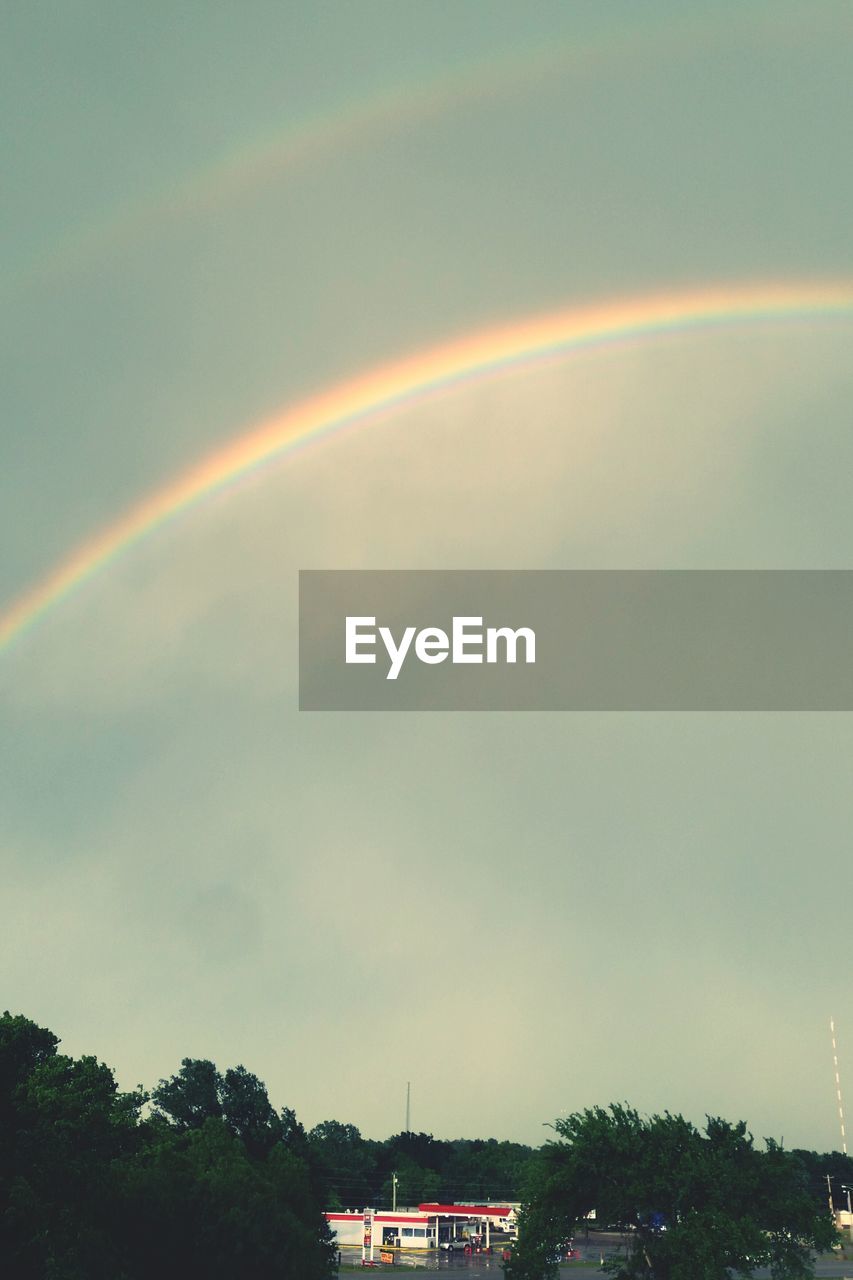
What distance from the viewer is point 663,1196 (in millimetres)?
46281

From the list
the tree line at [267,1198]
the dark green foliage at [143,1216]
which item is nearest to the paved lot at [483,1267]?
the tree line at [267,1198]

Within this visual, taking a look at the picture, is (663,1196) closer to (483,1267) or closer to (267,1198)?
(267,1198)

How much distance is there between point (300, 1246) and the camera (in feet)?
118

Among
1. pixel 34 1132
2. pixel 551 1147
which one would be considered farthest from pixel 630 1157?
pixel 34 1132

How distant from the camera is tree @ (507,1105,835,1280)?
45.8m

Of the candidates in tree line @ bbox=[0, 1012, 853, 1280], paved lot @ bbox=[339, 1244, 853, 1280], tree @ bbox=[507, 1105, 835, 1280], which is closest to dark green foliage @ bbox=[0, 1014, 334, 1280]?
tree line @ bbox=[0, 1012, 853, 1280]

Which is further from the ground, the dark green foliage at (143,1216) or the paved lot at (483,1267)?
the dark green foliage at (143,1216)

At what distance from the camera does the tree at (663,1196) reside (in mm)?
45750

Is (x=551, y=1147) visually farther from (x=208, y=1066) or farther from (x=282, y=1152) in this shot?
(x=208, y=1066)

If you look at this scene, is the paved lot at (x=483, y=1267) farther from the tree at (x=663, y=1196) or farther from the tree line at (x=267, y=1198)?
the tree at (x=663, y=1196)

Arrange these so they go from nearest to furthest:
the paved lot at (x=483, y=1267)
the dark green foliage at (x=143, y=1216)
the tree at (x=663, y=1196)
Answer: the dark green foliage at (x=143, y=1216) < the tree at (x=663, y=1196) < the paved lot at (x=483, y=1267)

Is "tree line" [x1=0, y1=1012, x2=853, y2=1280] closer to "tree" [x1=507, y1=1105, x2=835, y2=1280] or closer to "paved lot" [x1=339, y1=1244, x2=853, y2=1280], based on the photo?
"tree" [x1=507, y1=1105, x2=835, y2=1280]

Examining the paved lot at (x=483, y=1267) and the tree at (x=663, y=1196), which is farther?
the paved lot at (x=483, y=1267)

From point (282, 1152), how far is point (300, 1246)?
40.1 ft
